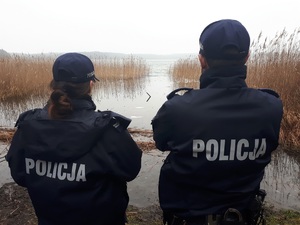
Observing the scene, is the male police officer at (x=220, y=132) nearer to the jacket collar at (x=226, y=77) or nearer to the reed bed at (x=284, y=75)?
the jacket collar at (x=226, y=77)

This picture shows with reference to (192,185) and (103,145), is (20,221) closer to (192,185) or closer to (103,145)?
(103,145)

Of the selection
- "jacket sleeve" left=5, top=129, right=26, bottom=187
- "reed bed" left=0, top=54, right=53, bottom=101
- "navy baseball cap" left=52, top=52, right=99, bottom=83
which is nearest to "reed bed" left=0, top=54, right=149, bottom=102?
"reed bed" left=0, top=54, right=53, bottom=101

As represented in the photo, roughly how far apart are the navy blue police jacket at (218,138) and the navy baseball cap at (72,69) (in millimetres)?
503

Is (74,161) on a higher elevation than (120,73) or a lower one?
higher

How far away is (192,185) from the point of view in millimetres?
1376

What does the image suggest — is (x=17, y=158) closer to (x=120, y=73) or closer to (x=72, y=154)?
(x=72, y=154)

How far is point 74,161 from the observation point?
140cm

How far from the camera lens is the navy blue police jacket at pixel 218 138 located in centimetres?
129

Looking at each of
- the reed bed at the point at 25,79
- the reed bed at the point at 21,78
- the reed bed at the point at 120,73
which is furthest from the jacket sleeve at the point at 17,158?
the reed bed at the point at 120,73

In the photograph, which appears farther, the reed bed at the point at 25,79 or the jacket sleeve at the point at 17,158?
the reed bed at the point at 25,79

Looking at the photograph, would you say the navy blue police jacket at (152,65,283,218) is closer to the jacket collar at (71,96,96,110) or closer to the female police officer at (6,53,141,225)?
the female police officer at (6,53,141,225)

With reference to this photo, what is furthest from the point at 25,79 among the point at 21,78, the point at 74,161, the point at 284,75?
the point at 74,161

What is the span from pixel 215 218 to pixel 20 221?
2.21 meters

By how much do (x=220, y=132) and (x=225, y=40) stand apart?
0.45 m
